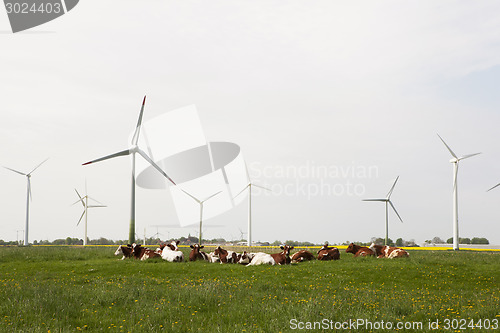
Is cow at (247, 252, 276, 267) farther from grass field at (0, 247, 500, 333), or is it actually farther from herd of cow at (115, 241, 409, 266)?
grass field at (0, 247, 500, 333)

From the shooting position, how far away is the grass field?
11.3 metres

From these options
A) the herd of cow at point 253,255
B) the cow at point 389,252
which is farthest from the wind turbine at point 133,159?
the cow at point 389,252

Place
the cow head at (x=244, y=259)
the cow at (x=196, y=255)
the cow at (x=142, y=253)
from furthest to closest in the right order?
the cow at (x=142, y=253), the cow at (x=196, y=255), the cow head at (x=244, y=259)

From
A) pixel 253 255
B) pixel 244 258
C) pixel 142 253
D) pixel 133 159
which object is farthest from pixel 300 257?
pixel 133 159

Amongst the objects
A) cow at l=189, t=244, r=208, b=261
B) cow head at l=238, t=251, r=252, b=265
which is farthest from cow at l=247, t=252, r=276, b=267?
cow at l=189, t=244, r=208, b=261

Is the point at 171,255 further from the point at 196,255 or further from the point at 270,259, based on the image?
the point at 270,259

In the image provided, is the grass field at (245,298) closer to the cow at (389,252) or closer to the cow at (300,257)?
the cow at (300,257)

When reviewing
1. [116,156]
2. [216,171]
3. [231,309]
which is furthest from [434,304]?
[216,171]

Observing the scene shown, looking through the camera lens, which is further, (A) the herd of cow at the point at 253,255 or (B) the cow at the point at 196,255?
(B) the cow at the point at 196,255

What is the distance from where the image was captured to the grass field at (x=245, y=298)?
1134cm

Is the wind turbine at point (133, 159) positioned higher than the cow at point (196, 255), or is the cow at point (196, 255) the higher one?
the wind turbine at point (133, 159)

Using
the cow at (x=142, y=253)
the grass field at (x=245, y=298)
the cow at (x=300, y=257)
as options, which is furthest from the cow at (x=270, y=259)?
the cow at (x=142, y=253)

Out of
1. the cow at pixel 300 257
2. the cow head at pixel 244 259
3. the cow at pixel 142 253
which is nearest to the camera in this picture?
the cow head at pixel 244 259

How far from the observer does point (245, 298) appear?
14.2m
